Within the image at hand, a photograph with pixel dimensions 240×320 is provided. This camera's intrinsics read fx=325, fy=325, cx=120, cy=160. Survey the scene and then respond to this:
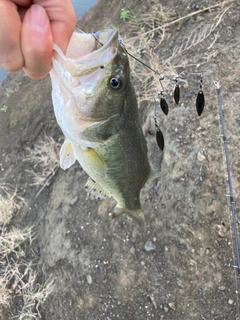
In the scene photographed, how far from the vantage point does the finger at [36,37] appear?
967 mm

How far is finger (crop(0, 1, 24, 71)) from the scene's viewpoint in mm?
935

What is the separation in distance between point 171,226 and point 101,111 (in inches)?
56.7

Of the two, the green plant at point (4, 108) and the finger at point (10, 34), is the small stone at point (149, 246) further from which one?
the green plant at point (4, 108)

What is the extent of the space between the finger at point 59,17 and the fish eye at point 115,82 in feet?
0.84

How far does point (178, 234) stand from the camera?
247 centimetres

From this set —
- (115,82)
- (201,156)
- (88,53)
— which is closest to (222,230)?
(201,156)

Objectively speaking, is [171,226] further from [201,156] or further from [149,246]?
[201,156]

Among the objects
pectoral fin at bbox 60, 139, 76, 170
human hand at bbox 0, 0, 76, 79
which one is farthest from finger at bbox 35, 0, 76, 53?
pectoral fin at bbox 60, 139, 76, 170

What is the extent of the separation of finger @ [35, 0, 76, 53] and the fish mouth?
6cm

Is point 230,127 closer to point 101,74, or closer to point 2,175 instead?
point 101,74

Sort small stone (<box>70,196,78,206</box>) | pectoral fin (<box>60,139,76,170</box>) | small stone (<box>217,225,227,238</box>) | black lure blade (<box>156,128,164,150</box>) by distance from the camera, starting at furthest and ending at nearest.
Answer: small stone (<box>70,196,78,206</box>) → small stone (<box>217,225,227,238</box>) → black lure blade (<box>156,128,164,150</box>) → pectoral fin (<box>60,139,76,170</box>)

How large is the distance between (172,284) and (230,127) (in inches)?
49.8

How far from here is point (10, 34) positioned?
953 millimetres

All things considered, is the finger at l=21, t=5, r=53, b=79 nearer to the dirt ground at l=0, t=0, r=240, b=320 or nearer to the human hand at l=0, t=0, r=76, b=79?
the human hand at l=0, t=0, r=76, b=79
